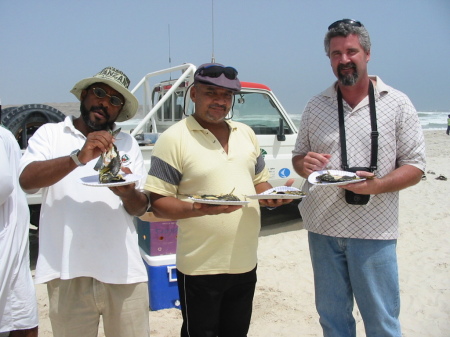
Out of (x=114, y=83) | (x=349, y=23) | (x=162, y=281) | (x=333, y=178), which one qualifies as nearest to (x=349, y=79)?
(x=349, y=23)

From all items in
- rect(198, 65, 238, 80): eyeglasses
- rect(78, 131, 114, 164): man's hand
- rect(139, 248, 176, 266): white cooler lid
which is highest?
rect(198, 65, 238, 80): eyeglasses

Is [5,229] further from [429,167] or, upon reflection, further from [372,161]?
[429,167]

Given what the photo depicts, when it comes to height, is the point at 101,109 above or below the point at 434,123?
above

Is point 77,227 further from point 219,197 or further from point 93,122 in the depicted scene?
point 219,197

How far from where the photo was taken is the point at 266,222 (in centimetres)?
736

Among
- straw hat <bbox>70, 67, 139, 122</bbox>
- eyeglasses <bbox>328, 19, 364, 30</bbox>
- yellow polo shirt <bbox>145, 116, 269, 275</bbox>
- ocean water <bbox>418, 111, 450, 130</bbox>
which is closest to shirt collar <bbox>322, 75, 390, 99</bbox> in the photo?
eyeglasses <bbox>328, 19, 364, 30</bbox>

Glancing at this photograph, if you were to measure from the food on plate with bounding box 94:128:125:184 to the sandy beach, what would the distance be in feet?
6.64

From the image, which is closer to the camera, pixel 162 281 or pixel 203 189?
pixel 203 189

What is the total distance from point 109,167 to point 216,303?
0.92 metres

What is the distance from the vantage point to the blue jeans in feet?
7.59

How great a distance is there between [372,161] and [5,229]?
1.90 m

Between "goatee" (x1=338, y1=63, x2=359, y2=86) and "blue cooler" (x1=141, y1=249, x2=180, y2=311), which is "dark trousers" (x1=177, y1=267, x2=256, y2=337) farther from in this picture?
"blue cooler" (x1=141, y1=249, x2=180, y2=311)

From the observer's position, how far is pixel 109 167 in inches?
78.6

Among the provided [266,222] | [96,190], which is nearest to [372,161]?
[96,190]
